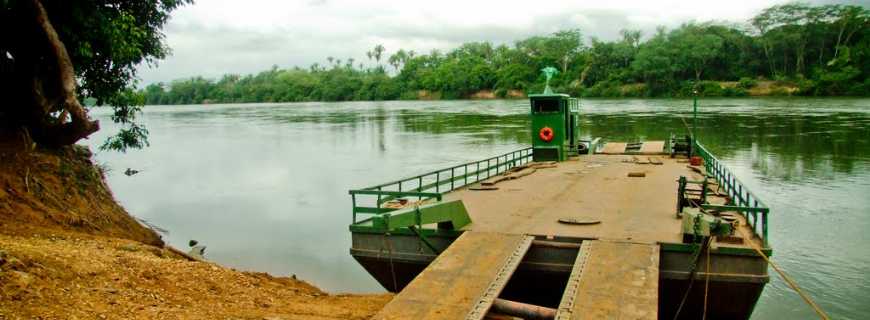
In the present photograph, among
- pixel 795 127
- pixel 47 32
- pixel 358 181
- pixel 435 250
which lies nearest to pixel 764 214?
pixel 435 250

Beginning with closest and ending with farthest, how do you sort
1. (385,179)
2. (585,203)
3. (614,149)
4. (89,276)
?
(89,276) → (585,203) → (614,149) → (385,179)

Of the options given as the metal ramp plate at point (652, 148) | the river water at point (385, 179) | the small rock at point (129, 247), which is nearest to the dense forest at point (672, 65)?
the river water at point (385, 179)

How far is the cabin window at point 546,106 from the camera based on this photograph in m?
19.1

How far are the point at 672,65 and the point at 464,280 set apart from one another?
95.0 meters

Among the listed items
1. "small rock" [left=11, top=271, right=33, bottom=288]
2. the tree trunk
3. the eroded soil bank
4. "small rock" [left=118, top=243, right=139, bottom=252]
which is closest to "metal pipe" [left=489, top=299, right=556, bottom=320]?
the eroded soil bank

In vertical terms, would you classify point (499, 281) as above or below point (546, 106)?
below

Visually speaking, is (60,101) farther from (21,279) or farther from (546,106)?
(546,106)

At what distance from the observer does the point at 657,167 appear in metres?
18.0

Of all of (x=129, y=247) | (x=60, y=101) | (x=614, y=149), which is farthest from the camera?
(x=614, y=149)

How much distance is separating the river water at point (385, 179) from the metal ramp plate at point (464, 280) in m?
5.55

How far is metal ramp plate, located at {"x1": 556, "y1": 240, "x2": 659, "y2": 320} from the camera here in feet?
19.9

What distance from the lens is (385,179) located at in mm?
28625

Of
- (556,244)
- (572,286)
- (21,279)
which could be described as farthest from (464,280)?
(21,279)

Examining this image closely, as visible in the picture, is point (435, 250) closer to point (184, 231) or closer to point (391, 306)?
point (391, 306)
